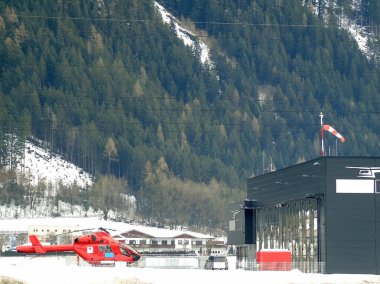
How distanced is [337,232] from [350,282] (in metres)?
11.3

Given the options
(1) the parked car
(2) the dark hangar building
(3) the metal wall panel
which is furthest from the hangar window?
(1) the parked car

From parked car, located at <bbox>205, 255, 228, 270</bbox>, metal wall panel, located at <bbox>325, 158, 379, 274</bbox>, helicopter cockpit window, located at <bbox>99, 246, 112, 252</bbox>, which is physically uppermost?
metal wall panel, located at <bbox>325, 158, 379, 274</bbox>

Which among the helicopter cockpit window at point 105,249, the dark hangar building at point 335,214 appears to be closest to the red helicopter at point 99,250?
the helicopter cockpit window at point 105,249

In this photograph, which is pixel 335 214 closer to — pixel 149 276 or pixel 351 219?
pixel 351 219

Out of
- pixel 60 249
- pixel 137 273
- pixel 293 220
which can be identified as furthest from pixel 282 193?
pixel 137 273

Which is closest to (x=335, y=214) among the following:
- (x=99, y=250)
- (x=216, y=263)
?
(x=216, y=263)

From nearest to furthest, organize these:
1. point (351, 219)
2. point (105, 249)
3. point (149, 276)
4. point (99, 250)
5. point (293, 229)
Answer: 1. point (149, 276)
2. point (351, 219)
3. point (99, 250)
4. point (105, 249)
5. point (293, 229)

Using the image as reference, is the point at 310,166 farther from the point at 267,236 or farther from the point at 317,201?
the point at 267,236

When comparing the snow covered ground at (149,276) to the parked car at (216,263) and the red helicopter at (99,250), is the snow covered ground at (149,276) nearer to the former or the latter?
the red helicopter at (99,250)

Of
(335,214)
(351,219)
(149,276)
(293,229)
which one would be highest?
(335,214)

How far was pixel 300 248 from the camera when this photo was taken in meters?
104

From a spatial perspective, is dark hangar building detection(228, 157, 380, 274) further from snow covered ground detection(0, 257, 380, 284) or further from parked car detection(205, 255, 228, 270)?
snow covered ground detection(0, 257, 380, 284)

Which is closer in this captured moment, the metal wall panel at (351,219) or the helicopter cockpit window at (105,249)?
the metal wall panel at (351,219)

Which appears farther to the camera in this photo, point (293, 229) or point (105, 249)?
point (293, 229)
